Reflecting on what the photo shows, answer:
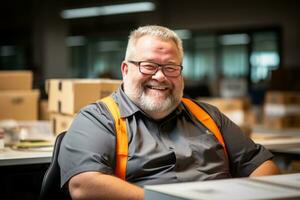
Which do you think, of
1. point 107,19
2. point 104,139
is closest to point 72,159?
point 104,139

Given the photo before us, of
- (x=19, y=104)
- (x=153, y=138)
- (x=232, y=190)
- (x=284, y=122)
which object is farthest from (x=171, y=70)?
(x=284, y=122)

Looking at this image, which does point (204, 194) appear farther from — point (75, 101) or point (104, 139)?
point (75, 101)

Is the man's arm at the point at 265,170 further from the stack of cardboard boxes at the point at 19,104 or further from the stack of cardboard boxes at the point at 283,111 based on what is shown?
the stack of cardboard boxes at the point at 283,111

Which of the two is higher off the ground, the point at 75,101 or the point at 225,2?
the point at 225,2

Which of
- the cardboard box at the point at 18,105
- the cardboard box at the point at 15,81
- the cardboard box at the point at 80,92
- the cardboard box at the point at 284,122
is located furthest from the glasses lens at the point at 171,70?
the cardboard box at the point at 284,122

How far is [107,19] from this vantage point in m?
12.1

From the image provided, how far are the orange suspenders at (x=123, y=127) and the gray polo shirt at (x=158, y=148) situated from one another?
2 centimetres

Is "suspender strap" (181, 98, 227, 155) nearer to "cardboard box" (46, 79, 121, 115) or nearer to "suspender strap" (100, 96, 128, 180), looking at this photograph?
"suspender strap" (100, 96, 128, 180)

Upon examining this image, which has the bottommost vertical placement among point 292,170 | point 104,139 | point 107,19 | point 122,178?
point 292,170

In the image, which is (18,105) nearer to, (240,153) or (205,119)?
→ (205,119)

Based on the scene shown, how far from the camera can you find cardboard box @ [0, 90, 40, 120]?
4.57 meters

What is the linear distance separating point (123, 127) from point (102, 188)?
1.10ft

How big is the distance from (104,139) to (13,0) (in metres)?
10.1

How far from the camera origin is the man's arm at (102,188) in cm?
217
